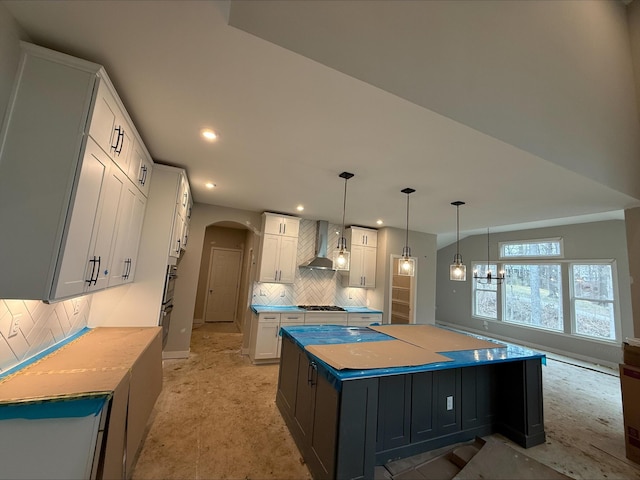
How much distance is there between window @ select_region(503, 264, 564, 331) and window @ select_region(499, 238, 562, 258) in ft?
0.86

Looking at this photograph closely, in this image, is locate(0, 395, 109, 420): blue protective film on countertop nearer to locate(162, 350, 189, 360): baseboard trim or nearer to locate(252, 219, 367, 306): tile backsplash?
locate(162, 350, 189, 360): baseboard trim

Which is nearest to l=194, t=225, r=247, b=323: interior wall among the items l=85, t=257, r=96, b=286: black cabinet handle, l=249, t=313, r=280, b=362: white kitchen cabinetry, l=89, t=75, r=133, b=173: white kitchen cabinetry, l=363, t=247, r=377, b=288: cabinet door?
l=249, t=313, r=280, b=362: white kitchen cabinetry

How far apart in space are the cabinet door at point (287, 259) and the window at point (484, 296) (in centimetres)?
570

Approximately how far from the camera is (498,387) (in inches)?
110

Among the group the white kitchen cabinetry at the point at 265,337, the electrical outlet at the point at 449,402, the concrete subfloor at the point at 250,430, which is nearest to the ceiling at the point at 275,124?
the white kitchen cabinetry at the point at 265,337

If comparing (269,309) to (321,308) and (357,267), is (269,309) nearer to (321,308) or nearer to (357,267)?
(321,308)

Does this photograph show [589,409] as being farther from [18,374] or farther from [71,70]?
[71,70]

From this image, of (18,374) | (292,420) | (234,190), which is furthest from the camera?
(234,190)

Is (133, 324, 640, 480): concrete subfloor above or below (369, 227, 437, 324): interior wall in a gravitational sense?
below

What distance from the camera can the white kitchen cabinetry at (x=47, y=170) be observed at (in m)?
1.25

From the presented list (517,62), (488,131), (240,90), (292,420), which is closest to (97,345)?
(292,420)

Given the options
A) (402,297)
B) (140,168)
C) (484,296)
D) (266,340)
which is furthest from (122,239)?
(484,296)

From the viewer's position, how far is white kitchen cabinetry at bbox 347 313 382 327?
15.9 feet

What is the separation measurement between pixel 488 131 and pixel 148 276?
340 cm
